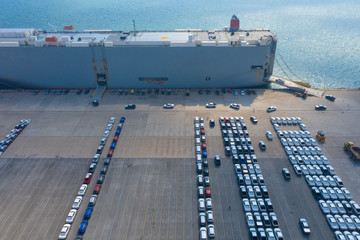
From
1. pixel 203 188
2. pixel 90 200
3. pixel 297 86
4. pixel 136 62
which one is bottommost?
pixel 90 200

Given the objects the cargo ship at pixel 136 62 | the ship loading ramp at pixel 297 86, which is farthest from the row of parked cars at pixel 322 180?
the cargo ship at pixel 136 62

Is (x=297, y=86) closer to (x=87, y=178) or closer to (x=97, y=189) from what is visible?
(x=97, y=189)

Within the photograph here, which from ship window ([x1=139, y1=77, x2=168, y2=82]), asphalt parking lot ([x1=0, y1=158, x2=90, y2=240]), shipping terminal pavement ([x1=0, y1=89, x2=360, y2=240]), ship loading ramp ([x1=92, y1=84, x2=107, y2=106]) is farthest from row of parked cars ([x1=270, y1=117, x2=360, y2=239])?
ship loading ramp ([x1=92, y1=84, x2=107, y2=106])

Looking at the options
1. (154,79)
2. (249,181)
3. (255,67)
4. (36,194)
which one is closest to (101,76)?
(154,79)

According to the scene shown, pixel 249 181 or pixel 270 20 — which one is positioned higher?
pixel 270 20

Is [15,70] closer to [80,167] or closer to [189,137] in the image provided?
[80,167]

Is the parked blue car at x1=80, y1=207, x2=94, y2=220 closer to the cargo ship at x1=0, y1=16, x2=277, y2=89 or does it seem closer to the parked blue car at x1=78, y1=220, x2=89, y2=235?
the parked blue car at x1=78, y1=220, x2=89, y2=235
